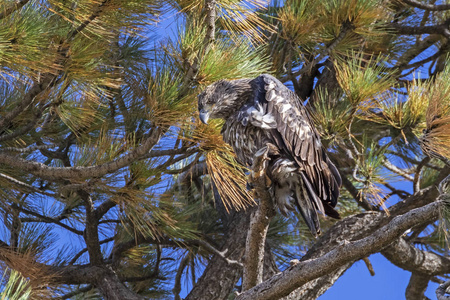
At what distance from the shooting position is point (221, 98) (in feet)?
8.31

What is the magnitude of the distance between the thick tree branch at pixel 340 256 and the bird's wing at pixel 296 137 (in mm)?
331

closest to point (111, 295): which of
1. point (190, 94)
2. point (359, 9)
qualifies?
point (190, 94)

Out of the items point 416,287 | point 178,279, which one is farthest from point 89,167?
point 416,287

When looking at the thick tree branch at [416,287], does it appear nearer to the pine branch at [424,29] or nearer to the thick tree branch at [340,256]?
the pine branch at [424,29]

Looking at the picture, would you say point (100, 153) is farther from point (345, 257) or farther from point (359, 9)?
point (359, 9)

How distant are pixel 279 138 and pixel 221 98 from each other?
0.26m

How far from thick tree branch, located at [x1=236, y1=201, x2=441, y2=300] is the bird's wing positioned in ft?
1.08

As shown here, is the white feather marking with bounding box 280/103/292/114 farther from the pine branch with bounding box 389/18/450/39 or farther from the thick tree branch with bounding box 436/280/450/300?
the pine branch with bounding box 389/18/450/39

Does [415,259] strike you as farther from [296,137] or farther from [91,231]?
[91,231]

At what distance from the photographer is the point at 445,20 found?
3.99 metres

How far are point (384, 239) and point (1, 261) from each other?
1.74m

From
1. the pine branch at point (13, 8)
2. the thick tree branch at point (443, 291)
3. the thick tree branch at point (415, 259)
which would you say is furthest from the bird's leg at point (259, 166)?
the thick tree branch at point (415, 259)

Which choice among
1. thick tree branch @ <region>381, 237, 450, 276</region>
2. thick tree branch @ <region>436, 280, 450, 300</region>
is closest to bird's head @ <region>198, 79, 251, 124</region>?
thick tree branch @ <region>436, 280, 450, 300</region>

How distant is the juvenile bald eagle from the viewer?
7.97 ft
